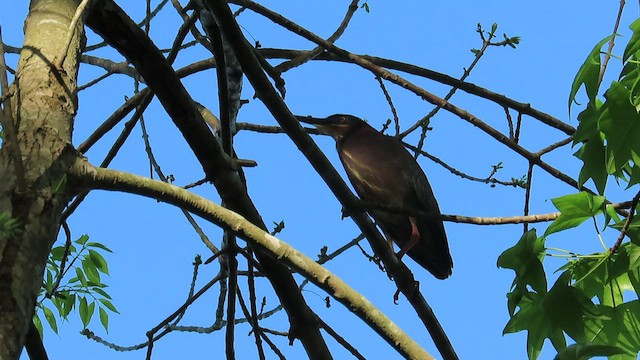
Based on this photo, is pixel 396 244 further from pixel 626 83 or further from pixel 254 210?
pixel 626 83

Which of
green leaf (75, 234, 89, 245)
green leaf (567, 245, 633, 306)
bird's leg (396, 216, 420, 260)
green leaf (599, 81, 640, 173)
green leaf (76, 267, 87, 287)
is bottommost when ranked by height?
green leaf (567, 245, 633, 306)

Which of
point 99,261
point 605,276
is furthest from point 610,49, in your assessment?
point 99,261

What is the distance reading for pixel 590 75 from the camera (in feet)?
6.91

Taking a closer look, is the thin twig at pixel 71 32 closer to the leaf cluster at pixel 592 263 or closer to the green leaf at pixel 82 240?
the leaf cluster at pixel 592 263

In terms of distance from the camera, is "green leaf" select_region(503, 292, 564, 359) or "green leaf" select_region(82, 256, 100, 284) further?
"green leaf" select_region(82, 256, 100, 284)

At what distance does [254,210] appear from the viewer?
2826 mm

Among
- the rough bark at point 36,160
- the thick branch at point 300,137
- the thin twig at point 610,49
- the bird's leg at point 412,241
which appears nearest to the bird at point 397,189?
the bird's leg at point 412,241

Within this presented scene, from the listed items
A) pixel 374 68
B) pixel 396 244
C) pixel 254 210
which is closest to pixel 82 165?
pixel 254 210

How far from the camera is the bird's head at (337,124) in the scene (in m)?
5.54

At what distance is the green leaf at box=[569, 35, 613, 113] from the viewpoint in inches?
82.6

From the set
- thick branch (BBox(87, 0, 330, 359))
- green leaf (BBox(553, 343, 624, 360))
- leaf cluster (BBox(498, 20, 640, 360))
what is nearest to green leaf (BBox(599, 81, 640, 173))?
leaf cluster (BBox(498, 20, 640, 360))

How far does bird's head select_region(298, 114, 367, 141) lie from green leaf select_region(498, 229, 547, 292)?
3392mm

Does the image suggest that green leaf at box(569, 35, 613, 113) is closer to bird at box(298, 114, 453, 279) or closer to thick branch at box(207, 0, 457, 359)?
thick branch at box(207, 0, 457, 359)

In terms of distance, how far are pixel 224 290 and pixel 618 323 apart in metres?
1.65
